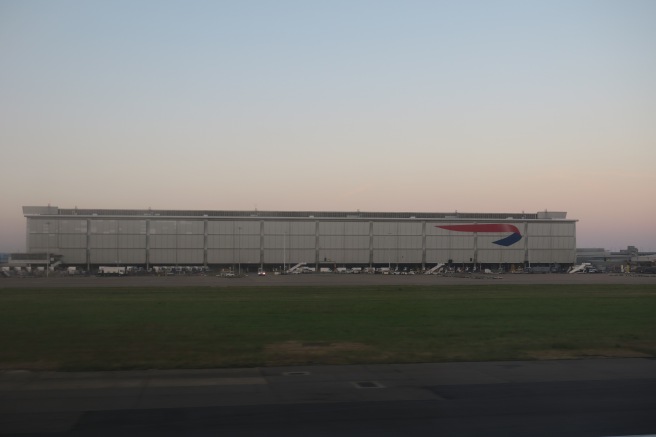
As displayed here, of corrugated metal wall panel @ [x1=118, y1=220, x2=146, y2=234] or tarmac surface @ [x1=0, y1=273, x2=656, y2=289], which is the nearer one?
tarmac surface @ [x1=0, y1=273, x2=656, y2=289]

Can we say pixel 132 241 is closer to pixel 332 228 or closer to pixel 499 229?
pixel 332 228

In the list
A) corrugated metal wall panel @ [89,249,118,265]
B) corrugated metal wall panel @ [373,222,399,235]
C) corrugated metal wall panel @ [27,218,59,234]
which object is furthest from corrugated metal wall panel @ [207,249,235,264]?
corrugated metal wall panel @ [373,222,399,235]

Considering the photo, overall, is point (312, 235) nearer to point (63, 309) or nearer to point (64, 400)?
point (63, 309)

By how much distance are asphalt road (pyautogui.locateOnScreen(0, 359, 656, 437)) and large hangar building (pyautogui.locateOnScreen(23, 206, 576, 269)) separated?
4631 inches

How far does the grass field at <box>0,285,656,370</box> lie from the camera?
1770cm

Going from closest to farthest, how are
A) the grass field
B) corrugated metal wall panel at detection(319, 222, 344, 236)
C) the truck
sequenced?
the grass field
the truck
corrugated metal wall panel at detection(319, 222, 344, 236)

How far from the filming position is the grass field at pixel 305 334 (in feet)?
58.1

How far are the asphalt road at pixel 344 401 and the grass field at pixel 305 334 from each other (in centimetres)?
173

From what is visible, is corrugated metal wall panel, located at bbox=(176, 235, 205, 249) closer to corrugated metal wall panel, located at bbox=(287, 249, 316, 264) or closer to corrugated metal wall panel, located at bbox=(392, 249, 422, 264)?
corrugated metal wall panel, located at bbox=(287, 249, 316, 264)

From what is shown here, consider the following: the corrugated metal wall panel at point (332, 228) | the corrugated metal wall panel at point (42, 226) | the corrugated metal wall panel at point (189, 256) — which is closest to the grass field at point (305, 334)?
the corrugated metal wall panel at point (189, 256)

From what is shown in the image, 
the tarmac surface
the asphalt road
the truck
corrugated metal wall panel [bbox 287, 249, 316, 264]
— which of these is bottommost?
the truck

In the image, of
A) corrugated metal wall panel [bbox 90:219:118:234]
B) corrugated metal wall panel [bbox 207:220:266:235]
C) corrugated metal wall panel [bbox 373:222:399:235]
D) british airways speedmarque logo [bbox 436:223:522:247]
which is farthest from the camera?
british airways speedmarque logo [bbox 436:223:522:247]

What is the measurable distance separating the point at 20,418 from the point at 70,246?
403ft

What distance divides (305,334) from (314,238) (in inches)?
4506
